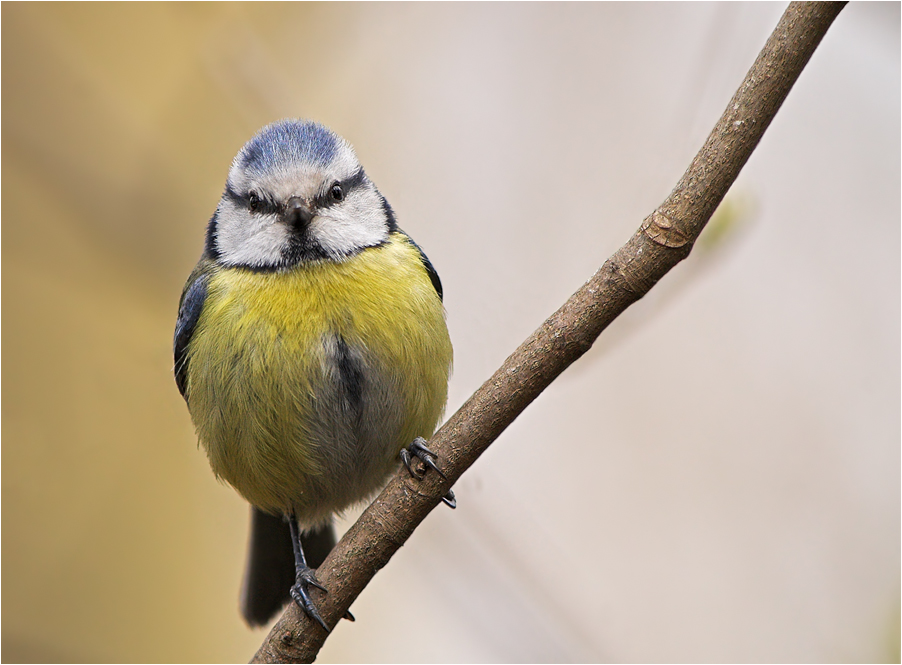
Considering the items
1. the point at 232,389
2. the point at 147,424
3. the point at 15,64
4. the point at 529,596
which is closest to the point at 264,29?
the point at 15,64

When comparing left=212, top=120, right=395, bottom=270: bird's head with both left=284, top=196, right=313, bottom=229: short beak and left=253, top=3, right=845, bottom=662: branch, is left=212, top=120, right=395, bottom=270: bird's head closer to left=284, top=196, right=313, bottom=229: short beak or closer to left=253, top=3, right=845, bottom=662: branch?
left=284, top=196, right=313, bottom=229: short beak

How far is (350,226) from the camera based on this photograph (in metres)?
2.80

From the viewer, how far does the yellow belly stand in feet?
8.46

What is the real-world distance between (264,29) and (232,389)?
3339 millimetres

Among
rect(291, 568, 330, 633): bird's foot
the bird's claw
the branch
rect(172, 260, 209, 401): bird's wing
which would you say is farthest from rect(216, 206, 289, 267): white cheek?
rect(291, 568, 330, 633): bird's foot

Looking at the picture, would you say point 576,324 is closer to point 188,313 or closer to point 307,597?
point 307,597

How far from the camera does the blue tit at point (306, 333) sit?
2.59 meters

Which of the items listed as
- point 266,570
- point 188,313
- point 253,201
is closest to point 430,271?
point 253,201

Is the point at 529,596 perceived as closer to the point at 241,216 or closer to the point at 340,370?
the point at 340,370

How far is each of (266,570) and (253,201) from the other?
154cm

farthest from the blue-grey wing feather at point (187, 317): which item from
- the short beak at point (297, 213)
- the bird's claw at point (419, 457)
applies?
the bird's claw at point (419, 457)

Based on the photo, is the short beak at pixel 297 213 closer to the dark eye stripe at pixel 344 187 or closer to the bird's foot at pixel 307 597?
the dark eye stripe at pixel 344 187

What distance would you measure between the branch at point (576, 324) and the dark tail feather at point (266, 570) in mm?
1007

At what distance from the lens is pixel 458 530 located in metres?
3.43
